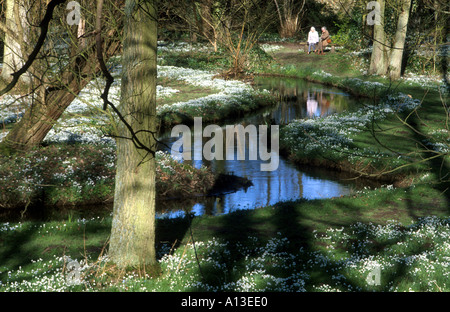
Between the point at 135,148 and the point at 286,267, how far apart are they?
3224 mm

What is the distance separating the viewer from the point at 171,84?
34656 mm

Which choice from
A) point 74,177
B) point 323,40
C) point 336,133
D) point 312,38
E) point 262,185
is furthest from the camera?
point 323,40

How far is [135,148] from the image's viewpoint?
25.6ft

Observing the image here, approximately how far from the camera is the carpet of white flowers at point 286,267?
7.47 m

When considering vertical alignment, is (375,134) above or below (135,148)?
above

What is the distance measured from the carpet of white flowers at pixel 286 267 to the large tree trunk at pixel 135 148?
457 millimetres

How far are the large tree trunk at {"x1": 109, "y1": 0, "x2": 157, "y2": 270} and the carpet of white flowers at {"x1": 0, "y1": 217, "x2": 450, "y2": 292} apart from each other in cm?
46

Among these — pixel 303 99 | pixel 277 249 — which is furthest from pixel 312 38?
pixel 277 249

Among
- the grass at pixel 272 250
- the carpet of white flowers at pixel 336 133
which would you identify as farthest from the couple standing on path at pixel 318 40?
the grass at pixel 272 250

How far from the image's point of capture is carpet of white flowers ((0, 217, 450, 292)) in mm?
7473

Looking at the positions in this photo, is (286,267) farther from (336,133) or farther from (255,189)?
(336,133)

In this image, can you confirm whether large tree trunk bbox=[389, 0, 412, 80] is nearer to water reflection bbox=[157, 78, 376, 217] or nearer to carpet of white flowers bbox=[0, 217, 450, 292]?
water reflection bbox=[157, 78, 376, 217]

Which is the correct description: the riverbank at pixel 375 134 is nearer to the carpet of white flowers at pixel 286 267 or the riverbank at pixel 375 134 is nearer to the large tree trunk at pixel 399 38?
the large tree trunk at pixel 399 38

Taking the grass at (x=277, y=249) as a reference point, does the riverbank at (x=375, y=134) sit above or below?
above
